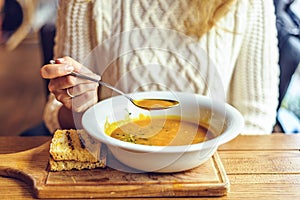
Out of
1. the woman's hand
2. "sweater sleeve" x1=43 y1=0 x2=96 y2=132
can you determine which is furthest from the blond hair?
the woman's hand

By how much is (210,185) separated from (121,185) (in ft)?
0.51

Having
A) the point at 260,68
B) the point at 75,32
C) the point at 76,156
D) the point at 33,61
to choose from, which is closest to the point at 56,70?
the point at 76,156

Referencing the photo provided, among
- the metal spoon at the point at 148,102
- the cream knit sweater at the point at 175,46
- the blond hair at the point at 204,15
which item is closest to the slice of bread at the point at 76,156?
the metal spoon at the point at 148,102

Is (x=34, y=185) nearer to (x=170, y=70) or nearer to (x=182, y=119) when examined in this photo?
(x=182, y=119)

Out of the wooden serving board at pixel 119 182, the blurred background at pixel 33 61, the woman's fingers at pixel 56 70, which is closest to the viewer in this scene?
the wooden serving board at pixel 119 182

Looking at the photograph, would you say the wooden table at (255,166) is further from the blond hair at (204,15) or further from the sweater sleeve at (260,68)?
the blond hair at (204,15)

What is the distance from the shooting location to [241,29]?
52.9 inches

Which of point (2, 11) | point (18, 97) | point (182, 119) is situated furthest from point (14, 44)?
point (182, 119)

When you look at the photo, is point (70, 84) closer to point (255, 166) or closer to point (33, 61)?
point (255, 166)

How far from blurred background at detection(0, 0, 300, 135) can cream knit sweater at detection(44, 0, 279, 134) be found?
166mm

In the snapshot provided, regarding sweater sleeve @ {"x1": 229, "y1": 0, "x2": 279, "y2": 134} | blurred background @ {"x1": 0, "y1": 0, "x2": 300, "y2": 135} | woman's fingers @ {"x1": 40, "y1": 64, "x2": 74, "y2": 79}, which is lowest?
blurred background @ {"x1": 0, "y1": 0, "x2": 300, "y2": 135}

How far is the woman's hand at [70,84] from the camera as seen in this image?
0.97 metres

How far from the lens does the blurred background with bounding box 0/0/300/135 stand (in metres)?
1.51

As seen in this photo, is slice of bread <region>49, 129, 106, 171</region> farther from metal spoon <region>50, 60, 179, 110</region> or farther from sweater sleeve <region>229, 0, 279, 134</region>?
sweater sleeve <region>229, 0, 279, 134</region>
